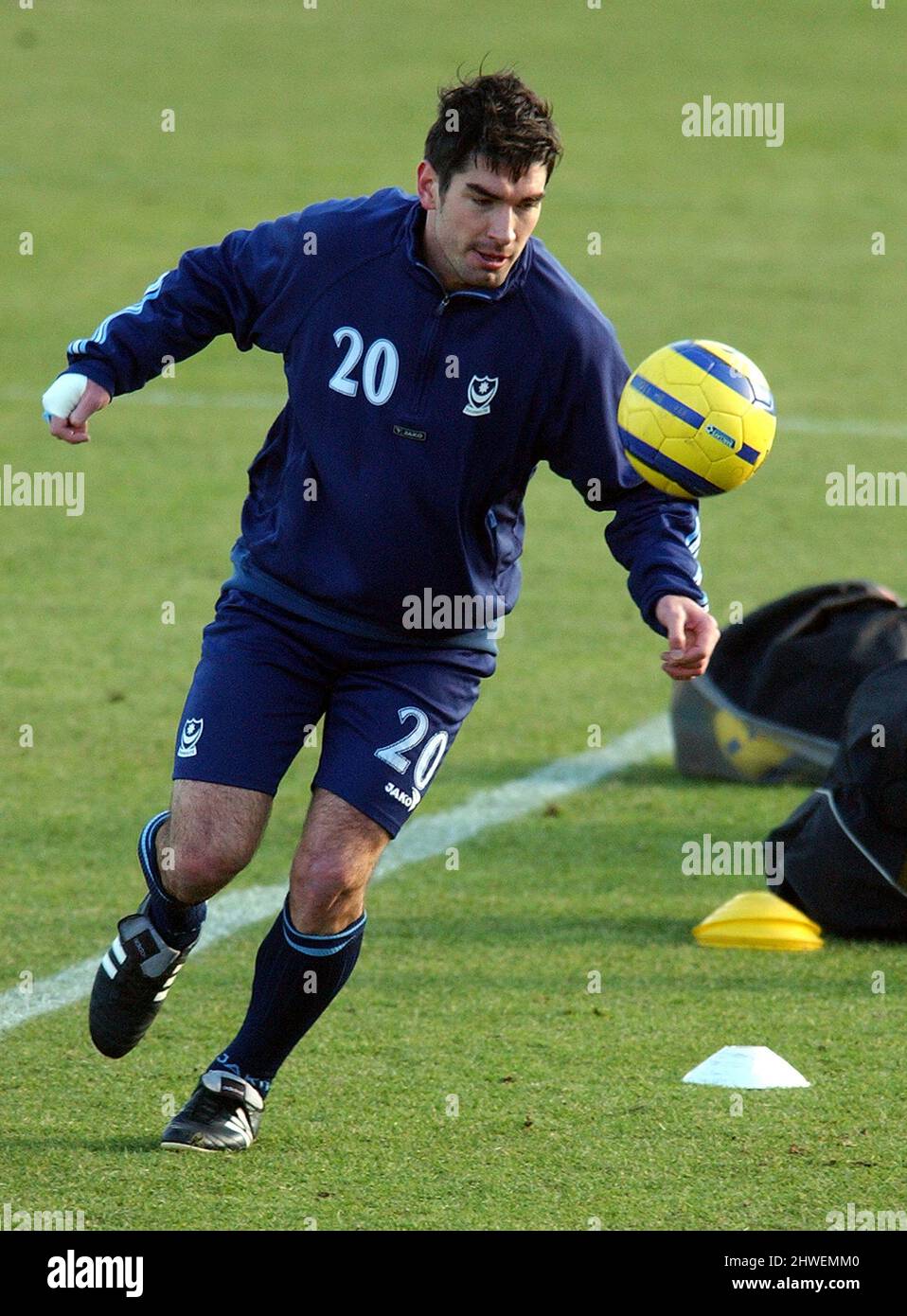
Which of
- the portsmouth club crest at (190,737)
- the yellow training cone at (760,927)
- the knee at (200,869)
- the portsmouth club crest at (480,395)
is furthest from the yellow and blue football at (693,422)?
the yellow training cone at (760,927)

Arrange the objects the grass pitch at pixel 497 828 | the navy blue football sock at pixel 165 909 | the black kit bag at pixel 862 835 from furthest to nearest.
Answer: the black kit bag at pixel 862 835 < the navy blue football sock at pixel 165 909 < the grass pitch at pixel 497 828

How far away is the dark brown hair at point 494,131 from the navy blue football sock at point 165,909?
150 centimetres

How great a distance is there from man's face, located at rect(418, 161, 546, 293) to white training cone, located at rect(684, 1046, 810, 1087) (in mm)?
1838

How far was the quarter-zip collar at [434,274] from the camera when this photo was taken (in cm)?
455

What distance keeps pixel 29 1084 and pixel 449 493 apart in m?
1.64

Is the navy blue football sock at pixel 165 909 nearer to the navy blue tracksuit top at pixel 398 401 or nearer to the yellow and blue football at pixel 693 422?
the navy blue tracksuit top at pixel 398 401

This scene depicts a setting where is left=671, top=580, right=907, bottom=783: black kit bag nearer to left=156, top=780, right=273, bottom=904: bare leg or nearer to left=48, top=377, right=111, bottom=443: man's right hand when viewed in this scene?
left=156, top=780, right=273, bottom=904: bare leg

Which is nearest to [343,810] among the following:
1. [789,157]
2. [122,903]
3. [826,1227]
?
[826,1227]

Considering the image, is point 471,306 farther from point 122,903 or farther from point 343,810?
point 122,903

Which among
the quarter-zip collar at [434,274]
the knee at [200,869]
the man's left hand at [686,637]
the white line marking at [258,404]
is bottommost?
the knee at [200,869]

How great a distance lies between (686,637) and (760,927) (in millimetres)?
1806

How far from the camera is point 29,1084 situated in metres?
4.90

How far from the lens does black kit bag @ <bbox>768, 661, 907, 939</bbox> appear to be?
588 cm

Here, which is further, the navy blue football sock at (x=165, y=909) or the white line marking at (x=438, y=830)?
the white line marking at (x=438, y=830)
